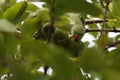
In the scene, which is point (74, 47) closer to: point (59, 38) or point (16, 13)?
point (59, 38)

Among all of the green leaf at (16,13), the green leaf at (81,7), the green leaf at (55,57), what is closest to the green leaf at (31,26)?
the green leaf at (16,13)

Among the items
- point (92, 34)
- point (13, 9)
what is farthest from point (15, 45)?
point (92, 34)

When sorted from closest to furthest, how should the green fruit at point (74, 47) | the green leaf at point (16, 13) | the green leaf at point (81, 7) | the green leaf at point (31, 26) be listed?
the green leaf at point (81, 7) → the green leaf at point (31, 26) → the green leaf at point (16, 13) → the green fruit at point (74, 47)

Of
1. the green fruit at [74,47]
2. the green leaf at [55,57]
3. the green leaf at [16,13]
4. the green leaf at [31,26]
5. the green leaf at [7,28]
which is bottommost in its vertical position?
→ the green fruit at [74,47]

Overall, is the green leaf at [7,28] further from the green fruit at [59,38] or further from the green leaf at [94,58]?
the green fruit at [59,38]

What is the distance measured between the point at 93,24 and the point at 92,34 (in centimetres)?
12

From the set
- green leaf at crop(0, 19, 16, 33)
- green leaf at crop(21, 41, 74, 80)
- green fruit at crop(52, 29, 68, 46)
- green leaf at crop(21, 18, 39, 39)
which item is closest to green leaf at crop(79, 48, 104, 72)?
green leaf at crop(21, 41, 74, 80)

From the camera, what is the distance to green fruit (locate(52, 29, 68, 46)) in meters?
1.17

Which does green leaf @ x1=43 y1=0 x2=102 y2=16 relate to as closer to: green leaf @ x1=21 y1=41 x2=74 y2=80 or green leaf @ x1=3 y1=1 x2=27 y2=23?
green leaf @ x1=21 y1=41 x2=74 y2=80

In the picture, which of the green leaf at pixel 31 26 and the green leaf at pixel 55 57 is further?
the green leaf at pixel 31 26

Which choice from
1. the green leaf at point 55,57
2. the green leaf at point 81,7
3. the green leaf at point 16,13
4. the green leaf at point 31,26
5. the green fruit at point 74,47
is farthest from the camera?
the green fruit at point 74,47

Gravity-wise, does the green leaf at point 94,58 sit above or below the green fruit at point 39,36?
above

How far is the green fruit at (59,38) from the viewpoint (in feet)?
3.82

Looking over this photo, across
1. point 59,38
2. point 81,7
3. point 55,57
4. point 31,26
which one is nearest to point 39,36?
point 59,38
